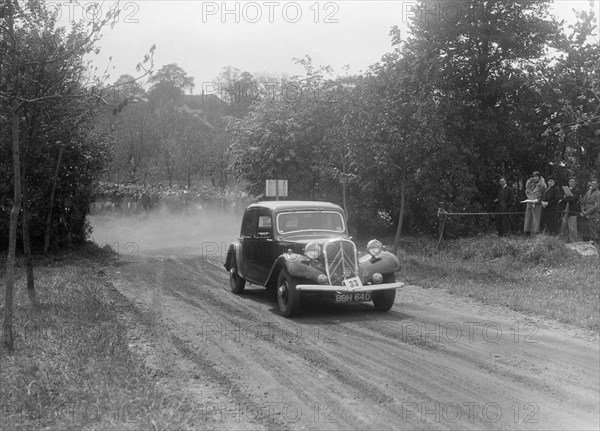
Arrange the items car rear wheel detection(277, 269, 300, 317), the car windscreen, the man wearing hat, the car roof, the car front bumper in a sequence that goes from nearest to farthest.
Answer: the car front bumper
car rear wheel detection(277, 269, 300, 317)
the car windscreen
the car roof
the man wearing hat

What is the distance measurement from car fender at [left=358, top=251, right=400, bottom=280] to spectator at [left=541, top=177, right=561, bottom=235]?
768 cm

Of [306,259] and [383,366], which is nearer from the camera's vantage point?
[383,366]

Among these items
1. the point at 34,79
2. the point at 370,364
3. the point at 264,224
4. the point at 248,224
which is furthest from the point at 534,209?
the point at 34,79

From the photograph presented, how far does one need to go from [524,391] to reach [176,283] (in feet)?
31.3

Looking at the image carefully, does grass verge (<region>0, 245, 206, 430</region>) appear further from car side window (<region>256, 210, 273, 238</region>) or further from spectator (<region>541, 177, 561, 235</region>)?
spectator (<region>541, 177, 561, 235</region>)

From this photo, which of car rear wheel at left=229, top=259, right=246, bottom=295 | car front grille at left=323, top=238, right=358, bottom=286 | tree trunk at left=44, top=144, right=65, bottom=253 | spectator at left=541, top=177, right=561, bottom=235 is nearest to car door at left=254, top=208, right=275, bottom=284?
car rear wheel at left=229, top=259, right=246, bottom=295

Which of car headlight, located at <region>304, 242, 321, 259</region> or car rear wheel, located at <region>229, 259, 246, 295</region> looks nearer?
car headlight, located at <region>304, 242, 321, 259</region>

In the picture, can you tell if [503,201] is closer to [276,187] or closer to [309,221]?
Result: [276,187]

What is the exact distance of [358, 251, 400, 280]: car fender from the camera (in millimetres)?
10844

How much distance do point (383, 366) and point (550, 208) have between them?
39.7ft

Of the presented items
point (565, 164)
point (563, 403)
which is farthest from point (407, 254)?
point (563, 403)

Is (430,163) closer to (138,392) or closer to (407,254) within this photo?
(407,254)

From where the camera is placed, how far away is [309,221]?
1209cm

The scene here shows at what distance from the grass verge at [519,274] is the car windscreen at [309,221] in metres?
2.84
